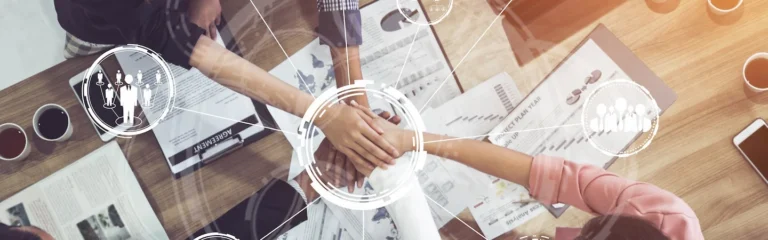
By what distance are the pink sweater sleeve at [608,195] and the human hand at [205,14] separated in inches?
20.5

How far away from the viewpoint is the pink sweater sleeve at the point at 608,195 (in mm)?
681

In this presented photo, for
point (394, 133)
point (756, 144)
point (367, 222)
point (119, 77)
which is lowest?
point (756, 144)

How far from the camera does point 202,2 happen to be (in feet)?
2.58

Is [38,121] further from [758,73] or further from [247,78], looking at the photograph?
[758,73]

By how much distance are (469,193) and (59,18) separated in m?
0.66

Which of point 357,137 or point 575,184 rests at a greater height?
point 357,137

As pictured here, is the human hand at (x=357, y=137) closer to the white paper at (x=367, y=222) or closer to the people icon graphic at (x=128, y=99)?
the white paper at (x=367, y=222)

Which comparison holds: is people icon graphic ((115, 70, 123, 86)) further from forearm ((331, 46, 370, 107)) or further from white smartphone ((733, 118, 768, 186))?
white smartphone ((733, 118, 768, 186))

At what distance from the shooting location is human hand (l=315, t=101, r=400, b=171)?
2.43 ft

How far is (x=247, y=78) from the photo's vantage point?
76cm
